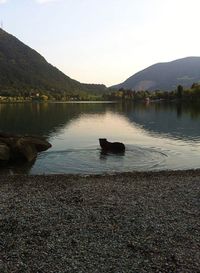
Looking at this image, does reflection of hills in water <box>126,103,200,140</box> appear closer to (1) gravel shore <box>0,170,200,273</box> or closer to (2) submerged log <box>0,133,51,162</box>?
(2) submerged log <box>0,133,51,162</box>

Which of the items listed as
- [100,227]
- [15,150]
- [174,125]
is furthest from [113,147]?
[174,125]

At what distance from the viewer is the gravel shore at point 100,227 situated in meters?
16.7

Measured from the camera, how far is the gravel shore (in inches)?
657

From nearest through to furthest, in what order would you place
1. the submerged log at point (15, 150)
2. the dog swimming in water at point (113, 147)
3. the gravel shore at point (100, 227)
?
the gravel shore at point (100, 227) < the submerged log at point (15, 150) < the dog swimming in water at point (113, 147)

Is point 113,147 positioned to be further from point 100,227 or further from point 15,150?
point 100,227

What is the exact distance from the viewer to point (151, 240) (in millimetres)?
19062

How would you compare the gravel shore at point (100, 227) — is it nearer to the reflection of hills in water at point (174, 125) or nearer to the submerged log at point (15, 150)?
the submerged log at point (15, 150)

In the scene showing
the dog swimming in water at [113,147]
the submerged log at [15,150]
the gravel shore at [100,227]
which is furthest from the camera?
the dog swimming in water at [113,147]

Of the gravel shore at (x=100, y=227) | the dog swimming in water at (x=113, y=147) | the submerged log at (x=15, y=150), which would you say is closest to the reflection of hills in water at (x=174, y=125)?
the dog swimming in water at (x=113, y=147)

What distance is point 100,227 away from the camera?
20906mm

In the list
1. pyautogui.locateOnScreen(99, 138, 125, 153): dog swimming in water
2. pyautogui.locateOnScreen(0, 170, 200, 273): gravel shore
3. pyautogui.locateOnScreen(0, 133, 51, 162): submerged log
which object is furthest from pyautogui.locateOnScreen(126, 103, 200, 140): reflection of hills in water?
pyautogui.locateOnScreen(0, 170, 200, 273): gravel shore

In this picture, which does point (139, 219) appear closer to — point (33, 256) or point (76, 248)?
point (76, 248)

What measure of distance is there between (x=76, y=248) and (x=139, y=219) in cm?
529

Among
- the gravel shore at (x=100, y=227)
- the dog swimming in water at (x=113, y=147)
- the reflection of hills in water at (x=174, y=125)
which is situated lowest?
the reflection of hills in water at (x=174, y=125)
